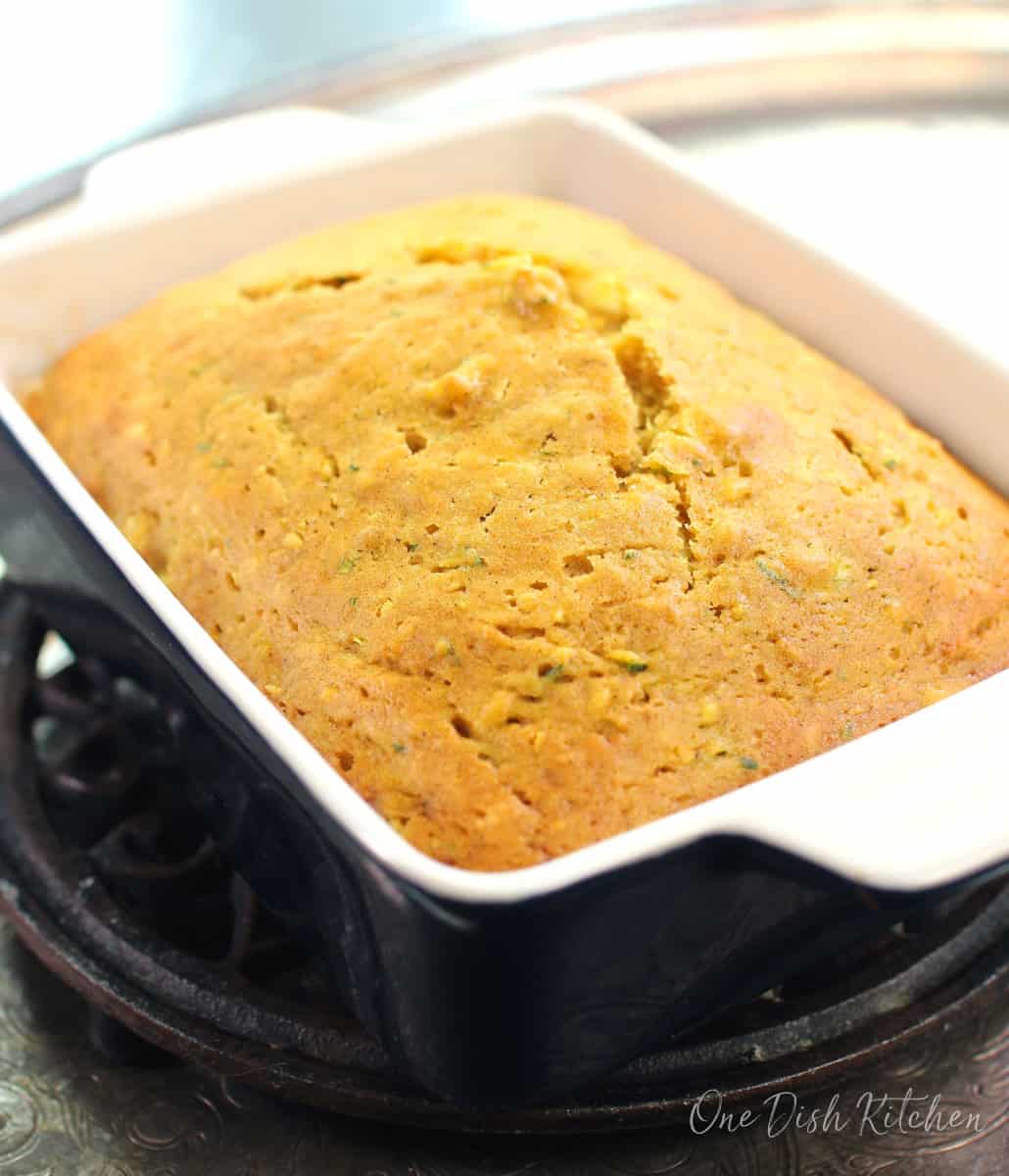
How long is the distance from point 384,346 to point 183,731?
451mm

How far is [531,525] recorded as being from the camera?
51.4 inches

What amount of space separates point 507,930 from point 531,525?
453 millimetres

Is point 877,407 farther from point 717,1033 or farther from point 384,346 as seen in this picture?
point 717,1033

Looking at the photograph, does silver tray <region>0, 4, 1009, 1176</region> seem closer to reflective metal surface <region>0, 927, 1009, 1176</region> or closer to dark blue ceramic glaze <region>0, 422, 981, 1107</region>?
reflective metal surface <region>0, 927, 1009, 1176</region>

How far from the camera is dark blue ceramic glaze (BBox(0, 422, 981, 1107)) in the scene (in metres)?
0.98

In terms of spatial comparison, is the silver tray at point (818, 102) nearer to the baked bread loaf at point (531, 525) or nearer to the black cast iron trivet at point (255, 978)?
the black cast iron trivet at point (255, 978)

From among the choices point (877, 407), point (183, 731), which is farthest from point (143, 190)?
point (877, 407)

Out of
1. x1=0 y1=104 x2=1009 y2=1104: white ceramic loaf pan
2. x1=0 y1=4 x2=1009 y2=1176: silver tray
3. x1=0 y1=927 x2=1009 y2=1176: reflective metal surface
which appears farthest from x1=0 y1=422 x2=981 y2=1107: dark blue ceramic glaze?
x1=0 y1=4 x2=1009 y2=1176: silver tray

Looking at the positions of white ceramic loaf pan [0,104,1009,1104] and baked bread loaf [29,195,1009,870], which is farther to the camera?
baked bread loaf [29,195,1009,870]

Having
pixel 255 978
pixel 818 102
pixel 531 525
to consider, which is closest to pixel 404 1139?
pixel 255 978

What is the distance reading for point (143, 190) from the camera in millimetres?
1779

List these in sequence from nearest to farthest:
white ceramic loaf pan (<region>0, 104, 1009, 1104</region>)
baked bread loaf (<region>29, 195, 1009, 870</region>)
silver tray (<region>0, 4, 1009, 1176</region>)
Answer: white ceramic loaf pan (<region>0, 104, 1009, 1104</region>) < baked bread loaf (<region>29, 195, 1009, 870</region>) < silver tray (<region>0, 4, 1009, 1176</region>)

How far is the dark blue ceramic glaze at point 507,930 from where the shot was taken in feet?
3.21

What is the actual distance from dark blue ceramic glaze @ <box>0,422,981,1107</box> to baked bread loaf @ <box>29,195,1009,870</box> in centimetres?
10
